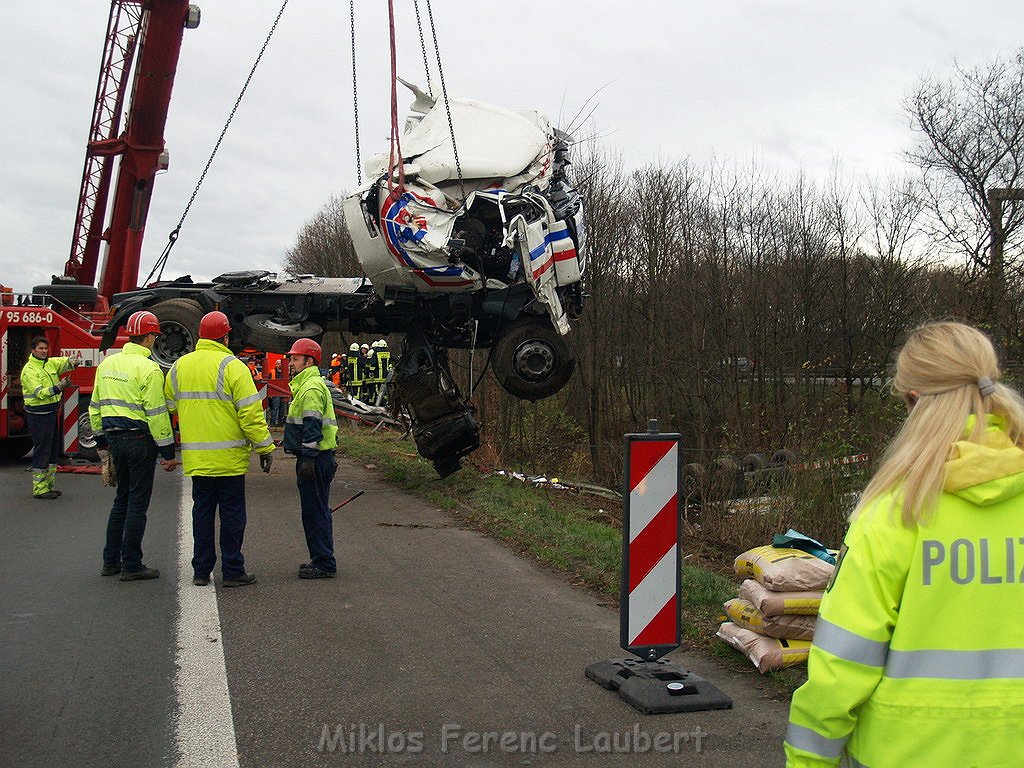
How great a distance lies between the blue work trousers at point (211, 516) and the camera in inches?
289

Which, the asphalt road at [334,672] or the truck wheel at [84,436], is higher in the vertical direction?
the truck wheel at [84,436]

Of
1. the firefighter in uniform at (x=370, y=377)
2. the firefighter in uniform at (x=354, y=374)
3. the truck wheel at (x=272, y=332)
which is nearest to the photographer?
the truck wheel at (x=272, y=332)

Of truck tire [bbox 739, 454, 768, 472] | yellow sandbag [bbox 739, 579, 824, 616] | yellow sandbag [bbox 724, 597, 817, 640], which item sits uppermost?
truck tire [bbox 739, 454, 768, 472]

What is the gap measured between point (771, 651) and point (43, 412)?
34.0 feet

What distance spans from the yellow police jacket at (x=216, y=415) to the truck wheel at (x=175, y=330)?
5.34m

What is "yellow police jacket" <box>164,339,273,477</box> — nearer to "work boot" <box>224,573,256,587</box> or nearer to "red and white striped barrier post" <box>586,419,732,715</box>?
"work boot" <box>224,573,256,587</box>

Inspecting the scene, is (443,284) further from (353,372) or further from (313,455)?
(353,372)

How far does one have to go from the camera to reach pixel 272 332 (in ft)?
41.4

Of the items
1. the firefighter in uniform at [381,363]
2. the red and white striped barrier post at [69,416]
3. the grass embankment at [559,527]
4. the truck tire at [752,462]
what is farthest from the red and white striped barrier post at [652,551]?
the firefighter in uniform at [381,363]

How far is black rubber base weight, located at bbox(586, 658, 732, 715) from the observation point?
479 cm

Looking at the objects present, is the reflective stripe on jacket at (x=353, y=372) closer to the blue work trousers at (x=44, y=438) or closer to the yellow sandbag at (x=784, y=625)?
the blue work trousers at (x=44, y=438)

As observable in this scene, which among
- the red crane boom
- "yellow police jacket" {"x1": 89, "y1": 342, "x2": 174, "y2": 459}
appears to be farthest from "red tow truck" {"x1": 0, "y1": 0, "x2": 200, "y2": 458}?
"yellow police jacket" {"x1": 89, "y1": 342, "x2": 174, "y2": 459}

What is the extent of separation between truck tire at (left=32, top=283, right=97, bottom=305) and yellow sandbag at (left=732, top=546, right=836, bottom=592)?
50.4ft

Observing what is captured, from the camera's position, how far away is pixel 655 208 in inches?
747
